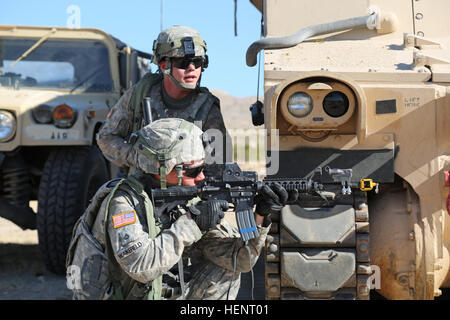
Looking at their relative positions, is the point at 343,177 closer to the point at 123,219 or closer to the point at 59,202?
the point at 123,219

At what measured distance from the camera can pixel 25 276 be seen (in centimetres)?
614

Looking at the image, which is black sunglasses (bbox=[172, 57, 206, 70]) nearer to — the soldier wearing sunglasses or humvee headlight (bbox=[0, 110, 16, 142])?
the soldier wearing sunglasses

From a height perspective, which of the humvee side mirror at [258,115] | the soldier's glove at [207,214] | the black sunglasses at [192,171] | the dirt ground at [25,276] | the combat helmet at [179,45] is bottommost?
the dirt ground at [25,276]

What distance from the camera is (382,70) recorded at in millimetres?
3416

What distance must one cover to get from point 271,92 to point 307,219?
64 centimetres

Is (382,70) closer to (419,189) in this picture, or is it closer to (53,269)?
(419,189)

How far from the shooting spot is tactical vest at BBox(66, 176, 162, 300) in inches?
113

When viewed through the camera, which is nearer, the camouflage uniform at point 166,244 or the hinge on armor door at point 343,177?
the camouflage uniform at point 166,244

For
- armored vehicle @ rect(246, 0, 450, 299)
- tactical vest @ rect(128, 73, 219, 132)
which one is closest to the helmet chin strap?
tactical vest @ rect(128, 73, 219, 132)

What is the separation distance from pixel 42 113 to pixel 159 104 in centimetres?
219

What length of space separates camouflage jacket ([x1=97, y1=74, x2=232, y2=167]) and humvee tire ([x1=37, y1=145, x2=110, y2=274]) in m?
1.63

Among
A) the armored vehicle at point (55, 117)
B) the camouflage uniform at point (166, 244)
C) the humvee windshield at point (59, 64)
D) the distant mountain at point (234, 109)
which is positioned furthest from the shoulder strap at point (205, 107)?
the distant mountain at point (234, 109)

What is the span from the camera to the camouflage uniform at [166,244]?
278cm

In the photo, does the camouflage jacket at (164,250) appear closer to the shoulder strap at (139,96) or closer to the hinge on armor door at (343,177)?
the hinge on armor door at (343,177)
